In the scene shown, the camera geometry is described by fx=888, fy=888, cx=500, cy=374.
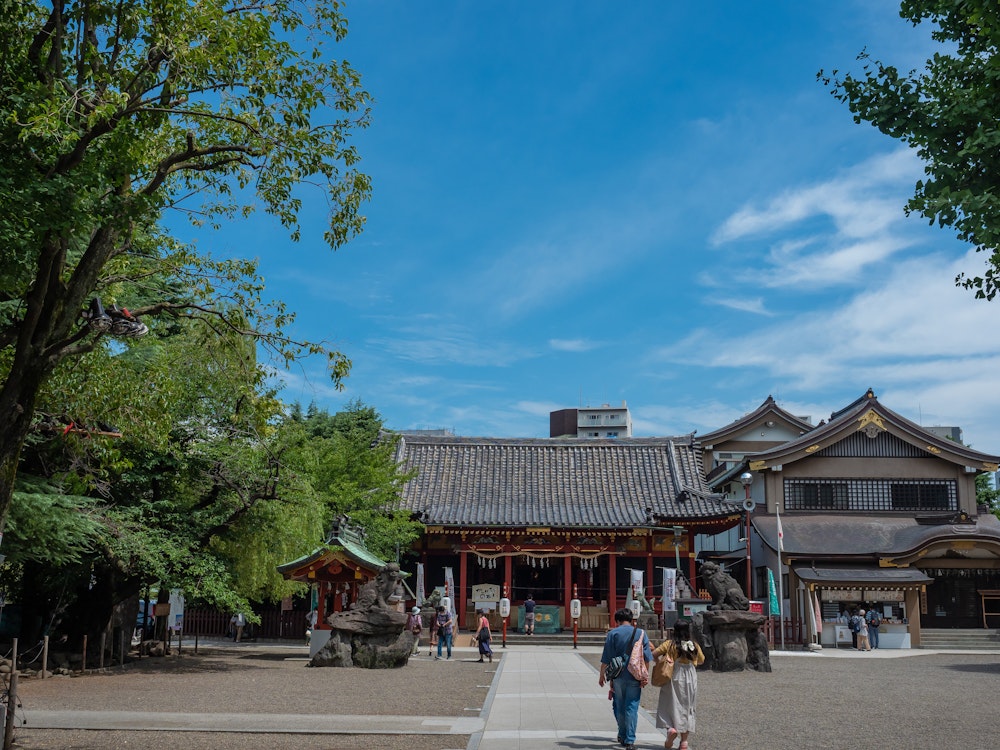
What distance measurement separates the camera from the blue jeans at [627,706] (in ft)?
31.3

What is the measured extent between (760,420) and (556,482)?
38.7 feet

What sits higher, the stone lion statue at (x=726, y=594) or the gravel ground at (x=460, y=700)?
the stone lion statue at (x=726, y=594)

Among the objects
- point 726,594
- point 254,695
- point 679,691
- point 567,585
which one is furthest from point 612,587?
point 679,691

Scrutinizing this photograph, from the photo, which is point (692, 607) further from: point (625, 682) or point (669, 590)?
point (625, 682)

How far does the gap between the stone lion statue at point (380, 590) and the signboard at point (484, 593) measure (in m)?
11.0

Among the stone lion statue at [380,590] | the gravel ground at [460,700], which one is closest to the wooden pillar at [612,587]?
the gravel ground at [460,700]

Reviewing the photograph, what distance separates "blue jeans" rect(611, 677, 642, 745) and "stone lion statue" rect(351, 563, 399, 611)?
12068 mm

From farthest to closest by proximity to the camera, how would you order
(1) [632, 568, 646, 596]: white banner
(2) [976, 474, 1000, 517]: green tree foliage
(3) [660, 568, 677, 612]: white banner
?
(2) [976, 474, 1000, 517]: green tree foliage < (1) [632, 568, 646, 596]: white banner < (3) [660, 568, 677, 612]: white banner

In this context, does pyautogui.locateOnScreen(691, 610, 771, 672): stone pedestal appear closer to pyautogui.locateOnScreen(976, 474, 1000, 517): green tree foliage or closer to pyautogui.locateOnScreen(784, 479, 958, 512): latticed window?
pyautogui.locateOnScreen(784, 479, 958, 512): latticed window

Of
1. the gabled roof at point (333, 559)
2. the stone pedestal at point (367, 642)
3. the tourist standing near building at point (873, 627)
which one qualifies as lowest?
the tourist standing near building at point (873, 627)

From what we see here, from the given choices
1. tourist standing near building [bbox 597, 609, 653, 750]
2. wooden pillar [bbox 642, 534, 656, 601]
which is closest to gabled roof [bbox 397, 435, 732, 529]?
wooden pillar [bbox 642, 534, 656, 601]

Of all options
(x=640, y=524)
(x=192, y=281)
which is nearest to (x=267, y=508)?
(x=192, y=281)

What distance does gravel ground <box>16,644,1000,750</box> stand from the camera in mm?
10430

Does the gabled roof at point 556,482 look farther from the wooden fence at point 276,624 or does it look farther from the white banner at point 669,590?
the wooden fence at point 276,624
